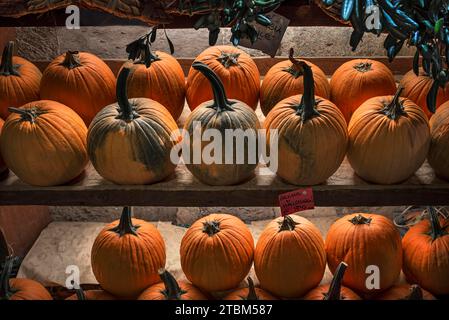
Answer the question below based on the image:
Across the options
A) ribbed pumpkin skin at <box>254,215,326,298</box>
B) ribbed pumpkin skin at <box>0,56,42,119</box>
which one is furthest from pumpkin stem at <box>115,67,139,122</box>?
ribbed pumpkin skin at <box>254,215,326,298</box>

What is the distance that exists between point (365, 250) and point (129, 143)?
78 centimetres

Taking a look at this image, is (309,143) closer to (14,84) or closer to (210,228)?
(210,228)

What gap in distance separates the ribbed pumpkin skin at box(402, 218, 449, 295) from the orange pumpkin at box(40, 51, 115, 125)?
1013 mm

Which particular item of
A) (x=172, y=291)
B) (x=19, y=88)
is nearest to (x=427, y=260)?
(x=172, y=291)

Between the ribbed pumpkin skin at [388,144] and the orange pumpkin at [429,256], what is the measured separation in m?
0.41

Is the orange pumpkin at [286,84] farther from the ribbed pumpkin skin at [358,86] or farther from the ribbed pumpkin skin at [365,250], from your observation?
the ribbed pumpkin skin at [365,250]

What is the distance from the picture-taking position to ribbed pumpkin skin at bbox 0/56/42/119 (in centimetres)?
164

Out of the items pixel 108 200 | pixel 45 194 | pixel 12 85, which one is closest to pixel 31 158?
pixel 45 194

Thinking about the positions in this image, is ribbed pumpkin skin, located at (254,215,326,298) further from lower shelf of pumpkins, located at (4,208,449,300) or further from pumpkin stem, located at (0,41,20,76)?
pumpkin stem, located at (0,41,20,76)

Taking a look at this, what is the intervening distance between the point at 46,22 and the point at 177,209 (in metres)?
1.02

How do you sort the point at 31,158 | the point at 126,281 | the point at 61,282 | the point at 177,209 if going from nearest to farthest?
the point at 31,158, the point at 126,281, the point at 61,282, the point at 177,209

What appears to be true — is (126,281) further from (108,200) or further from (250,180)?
(250,180)

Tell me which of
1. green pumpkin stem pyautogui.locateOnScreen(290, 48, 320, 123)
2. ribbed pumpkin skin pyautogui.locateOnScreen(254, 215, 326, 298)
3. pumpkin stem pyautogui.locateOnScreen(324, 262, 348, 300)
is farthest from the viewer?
ribbed pumpkin skin pyautogui.locateOnScreen(254, 215, 326, 298)

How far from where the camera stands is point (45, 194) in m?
1.47
